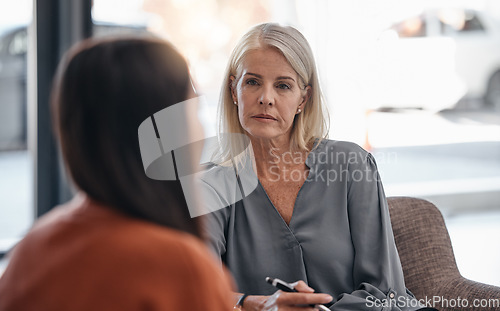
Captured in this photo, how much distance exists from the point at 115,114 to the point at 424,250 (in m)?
1.28

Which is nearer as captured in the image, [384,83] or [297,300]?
[297,300]

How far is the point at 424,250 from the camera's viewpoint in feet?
5.49

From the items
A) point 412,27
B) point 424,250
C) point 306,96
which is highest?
point 412,27

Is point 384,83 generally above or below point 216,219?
above

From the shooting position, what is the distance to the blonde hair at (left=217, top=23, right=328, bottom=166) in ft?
5.04

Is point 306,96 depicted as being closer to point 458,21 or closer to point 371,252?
point 371,252

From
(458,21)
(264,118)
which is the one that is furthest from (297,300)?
(458,21)

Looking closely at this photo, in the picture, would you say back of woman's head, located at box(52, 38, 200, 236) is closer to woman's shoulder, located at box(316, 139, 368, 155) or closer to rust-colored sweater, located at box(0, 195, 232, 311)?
rust-colored sweater, located at box(0, 195, 232, 311)

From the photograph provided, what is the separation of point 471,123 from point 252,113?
3.24m

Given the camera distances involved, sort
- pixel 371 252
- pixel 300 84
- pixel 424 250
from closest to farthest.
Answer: pixel 371 252
pixel 300 84
pixel 424 250

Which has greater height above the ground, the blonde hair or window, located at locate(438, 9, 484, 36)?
window, located at locate(438, 9, 484, 36)

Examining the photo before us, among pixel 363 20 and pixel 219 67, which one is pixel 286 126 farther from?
pixel 363 20

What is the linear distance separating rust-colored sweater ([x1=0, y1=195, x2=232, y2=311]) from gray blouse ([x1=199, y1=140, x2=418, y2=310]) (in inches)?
31.4

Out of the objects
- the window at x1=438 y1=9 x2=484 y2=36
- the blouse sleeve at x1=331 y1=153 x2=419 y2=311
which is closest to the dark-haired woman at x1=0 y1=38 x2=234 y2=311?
the blouse sleeve at x1=331 y1=153 x2=419 y2=311
